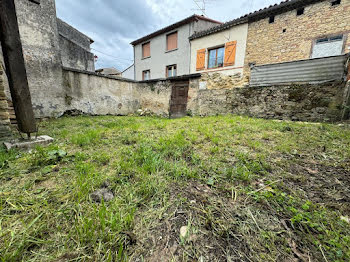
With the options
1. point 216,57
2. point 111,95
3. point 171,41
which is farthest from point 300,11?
point 111,95

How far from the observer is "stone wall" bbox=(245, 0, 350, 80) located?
6336 mm

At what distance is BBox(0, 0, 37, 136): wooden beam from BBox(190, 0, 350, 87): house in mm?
6298

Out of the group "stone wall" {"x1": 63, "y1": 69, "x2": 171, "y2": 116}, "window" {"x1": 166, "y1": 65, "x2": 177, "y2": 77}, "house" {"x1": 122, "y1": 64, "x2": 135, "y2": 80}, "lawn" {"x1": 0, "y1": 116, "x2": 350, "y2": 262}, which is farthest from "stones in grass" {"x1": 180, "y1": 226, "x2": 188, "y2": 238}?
"house" {"x1": 122, "y1": 64, "x2": 135, "y2": 80}

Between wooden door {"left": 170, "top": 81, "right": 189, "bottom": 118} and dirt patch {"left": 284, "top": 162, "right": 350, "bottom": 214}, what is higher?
wooden door {"left": 170, "top": 81, "right": 189, "bottom": 118}

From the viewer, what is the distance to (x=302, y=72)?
4594 mm

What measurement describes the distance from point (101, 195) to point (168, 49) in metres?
13.7

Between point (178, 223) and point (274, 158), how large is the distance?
172 centimetres

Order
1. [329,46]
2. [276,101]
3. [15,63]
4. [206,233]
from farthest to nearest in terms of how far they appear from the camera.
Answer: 1. [329,46]
2. [276,101]
3. [15,63]
4. [206,233]

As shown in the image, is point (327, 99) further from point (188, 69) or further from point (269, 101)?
point (188, 69)

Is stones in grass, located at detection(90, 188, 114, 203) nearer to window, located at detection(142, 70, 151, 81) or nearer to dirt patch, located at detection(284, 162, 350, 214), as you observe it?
dirt patch, located at detection(284, 162, 350, 214)

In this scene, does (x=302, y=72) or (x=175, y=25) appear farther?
(x=175, y=25)

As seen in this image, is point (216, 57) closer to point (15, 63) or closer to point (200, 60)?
point (200, 60)

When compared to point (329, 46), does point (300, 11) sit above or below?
above

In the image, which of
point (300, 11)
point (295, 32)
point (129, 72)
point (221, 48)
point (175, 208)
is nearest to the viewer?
point (175, 208)
